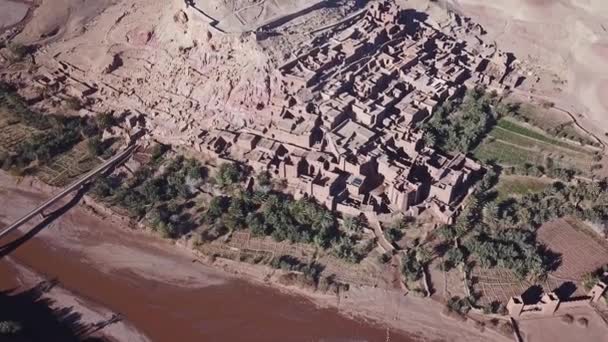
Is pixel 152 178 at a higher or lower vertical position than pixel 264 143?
lower

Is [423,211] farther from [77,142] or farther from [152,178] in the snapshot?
[77,142]

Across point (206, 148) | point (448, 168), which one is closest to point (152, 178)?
point (206, 148)

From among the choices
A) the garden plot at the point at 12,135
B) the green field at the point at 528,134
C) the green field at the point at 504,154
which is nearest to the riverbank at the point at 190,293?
the garden plot at the point at 12,135

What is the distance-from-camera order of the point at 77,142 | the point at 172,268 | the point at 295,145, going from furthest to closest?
the point at 77,142 → the point at 295,145 → the point at 172,268

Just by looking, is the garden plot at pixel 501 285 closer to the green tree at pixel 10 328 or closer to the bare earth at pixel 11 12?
the green tree at pixel 10 328

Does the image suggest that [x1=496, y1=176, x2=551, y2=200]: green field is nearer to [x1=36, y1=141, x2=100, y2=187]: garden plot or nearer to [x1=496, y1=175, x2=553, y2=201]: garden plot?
[x1=496, y1=175, x2=553, y2=201]: garden plot

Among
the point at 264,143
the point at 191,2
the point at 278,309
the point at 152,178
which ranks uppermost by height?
the point at 191,2

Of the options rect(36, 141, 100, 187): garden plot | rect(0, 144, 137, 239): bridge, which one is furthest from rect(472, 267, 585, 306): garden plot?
rect(36, 141, 100, 187): garden plot
